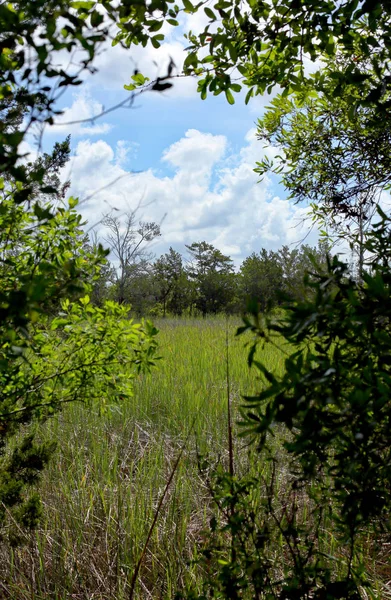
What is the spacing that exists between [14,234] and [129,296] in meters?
19.9

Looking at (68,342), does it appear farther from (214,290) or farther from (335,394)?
(214,290)

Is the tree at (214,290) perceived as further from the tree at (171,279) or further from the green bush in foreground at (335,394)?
the green bush in foreground at (335,394)

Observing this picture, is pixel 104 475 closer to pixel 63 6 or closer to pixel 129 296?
pixel 63 6

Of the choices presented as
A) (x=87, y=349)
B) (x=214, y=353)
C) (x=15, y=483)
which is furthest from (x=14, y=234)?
(x=214, y=353)

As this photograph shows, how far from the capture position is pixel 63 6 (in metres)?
1.24

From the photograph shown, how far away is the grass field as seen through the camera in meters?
2.69

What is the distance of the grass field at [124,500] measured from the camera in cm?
269

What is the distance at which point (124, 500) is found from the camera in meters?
3.33

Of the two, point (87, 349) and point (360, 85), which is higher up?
point (360, 85)

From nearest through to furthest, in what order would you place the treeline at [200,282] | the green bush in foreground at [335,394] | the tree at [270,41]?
1. the green bush in foreground at [335,394]
2. the tree at [270,41]
3. the treeline at [200,282]

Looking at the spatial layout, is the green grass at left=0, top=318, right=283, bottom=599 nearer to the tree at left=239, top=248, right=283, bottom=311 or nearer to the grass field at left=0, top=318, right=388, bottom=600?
the grass field at left=0, top=318, right=388, bottom=600

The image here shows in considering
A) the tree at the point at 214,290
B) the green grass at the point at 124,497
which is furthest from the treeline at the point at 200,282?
the green grass at the point at 124,497

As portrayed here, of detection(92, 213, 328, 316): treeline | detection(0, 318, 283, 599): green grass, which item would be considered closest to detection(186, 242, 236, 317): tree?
detection(92, 213, 328, 316): treeline

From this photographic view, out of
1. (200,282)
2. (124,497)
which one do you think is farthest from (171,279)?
(124,497)
